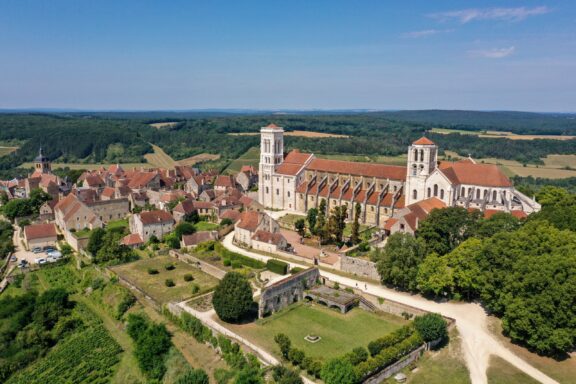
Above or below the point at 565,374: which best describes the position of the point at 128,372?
below

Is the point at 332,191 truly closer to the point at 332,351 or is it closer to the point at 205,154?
the point at 332,351

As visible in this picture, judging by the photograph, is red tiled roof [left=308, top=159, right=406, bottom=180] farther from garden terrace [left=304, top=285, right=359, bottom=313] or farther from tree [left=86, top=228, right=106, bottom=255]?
tree [left=86, top=228, right=106, bottom=255]

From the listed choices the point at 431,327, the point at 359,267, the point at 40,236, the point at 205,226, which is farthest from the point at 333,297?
the point at 40,236

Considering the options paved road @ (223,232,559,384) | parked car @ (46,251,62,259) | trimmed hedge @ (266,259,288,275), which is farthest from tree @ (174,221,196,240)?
paved road @ (223,232,559,384)

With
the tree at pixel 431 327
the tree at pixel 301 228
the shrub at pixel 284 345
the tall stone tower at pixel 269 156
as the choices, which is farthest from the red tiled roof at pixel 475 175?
the shrub at pixel 284 345

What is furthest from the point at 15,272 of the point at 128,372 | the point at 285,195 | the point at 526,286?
the point at 526,286

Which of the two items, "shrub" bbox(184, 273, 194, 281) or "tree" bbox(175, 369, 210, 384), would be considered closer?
"tree" bbox(175, 369, 210, 384)

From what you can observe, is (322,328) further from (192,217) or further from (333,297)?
(192,217)
